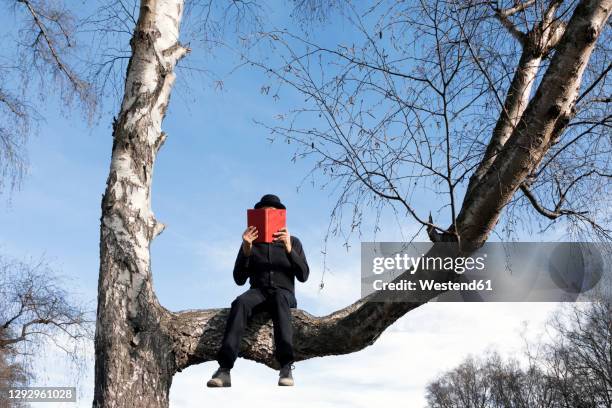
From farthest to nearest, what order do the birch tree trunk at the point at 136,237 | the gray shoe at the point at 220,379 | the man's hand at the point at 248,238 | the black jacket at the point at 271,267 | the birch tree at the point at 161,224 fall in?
1. the black jacket at the point at 271,267
2. the man's hand at the point at 248,238
3. the gray shoe at the point at 220,379
4. the birch tree trunk at the point at 136,237
5. the birch tree at the point at 161,224

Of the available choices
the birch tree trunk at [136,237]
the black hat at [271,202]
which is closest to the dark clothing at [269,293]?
the black hat at [271,202]

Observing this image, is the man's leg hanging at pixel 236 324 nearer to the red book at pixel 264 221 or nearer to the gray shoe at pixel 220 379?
the gray shoe at pixel 220 379

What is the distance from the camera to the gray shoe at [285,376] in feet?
14.5

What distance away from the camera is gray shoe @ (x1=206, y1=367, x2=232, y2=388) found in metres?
4.32

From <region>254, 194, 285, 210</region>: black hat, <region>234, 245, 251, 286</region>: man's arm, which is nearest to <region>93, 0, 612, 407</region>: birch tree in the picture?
<region>234, 245, 251, 286</region>: man's arm

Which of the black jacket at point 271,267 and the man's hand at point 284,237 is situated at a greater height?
the man's hand at point 284,237

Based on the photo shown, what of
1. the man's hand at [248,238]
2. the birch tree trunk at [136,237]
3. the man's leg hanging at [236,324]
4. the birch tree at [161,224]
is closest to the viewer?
the birch tree at [161,224]

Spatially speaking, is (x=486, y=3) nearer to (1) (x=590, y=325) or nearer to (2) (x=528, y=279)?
(2) (x=528, y=279)

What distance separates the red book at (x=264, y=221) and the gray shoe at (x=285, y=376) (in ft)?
3.03

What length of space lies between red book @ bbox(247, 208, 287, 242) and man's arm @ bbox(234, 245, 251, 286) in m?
0.20

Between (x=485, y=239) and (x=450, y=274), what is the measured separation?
1.07 ft

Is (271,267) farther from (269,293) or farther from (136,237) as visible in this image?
(136,237)

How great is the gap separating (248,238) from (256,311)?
54cm

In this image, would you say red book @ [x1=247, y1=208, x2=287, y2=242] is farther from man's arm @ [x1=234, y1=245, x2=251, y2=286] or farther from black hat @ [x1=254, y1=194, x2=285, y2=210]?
black hat @ [x1=254, y1=194, x2=285, y2=210]
